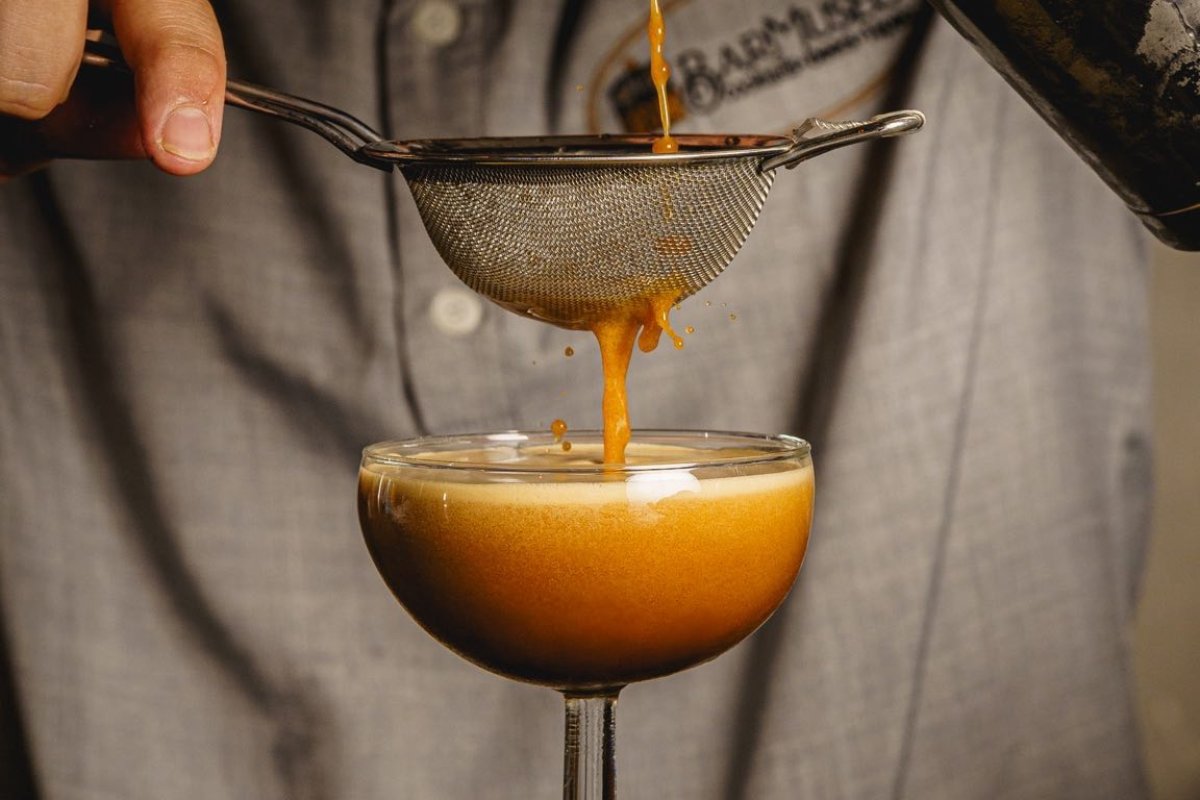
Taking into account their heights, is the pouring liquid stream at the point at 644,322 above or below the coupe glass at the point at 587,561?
above

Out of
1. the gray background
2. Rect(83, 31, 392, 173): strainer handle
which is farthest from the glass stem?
the gray background

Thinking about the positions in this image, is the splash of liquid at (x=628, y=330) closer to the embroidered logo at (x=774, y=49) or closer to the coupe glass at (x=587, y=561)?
the coupe glass at (x=587, y=561)

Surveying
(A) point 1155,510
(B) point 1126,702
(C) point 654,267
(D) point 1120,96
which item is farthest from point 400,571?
(A) point 1155,510

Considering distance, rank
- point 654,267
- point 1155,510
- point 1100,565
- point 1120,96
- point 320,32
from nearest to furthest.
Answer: point 1120,96 → point 654,267 → point 320,32 → point 1100,565 → point 1155,510

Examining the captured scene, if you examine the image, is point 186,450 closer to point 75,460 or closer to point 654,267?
point 75,460

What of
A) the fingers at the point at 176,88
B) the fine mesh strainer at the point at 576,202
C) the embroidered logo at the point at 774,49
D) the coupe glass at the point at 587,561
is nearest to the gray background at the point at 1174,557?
the embroidered logo at the point at 774,49

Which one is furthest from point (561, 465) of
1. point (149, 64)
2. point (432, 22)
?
point (432, 22)

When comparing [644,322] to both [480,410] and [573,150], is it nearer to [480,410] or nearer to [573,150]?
[573,150]
